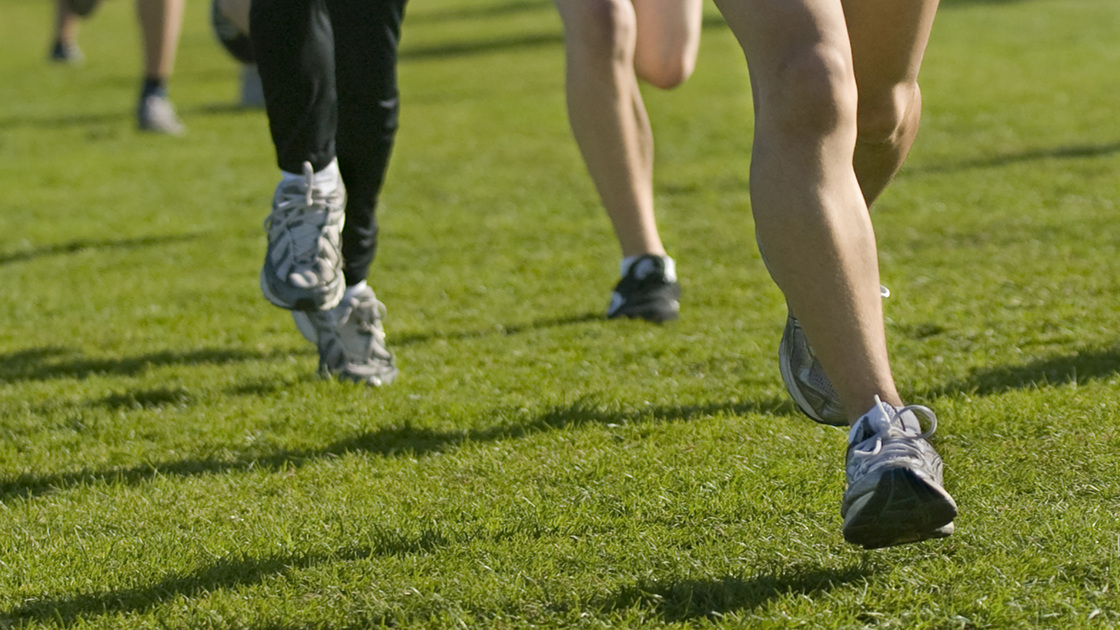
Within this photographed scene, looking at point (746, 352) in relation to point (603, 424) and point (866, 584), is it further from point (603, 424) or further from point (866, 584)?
point (866, 584)

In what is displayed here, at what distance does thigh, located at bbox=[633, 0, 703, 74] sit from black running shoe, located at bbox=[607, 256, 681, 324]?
63 centimetres

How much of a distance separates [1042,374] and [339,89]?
1872 millimetres

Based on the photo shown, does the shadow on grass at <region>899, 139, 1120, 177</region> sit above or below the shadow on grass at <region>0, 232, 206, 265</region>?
above

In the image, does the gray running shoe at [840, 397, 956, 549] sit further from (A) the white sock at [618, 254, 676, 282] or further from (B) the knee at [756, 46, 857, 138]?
(A) the white sock at [618, 254, 676, 282]

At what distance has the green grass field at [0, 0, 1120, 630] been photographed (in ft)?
7.09

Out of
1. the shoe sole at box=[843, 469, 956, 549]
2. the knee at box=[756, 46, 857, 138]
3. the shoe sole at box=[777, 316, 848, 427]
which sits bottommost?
the shoe sole at box=[777, 316, 848, 427]

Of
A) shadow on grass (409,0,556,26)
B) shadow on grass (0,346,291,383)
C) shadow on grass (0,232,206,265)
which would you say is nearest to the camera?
shadow on grass (0,346,291,383)

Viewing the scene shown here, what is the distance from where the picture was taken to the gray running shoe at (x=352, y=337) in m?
3.55

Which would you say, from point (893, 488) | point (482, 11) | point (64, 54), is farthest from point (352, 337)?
point (482, 11)

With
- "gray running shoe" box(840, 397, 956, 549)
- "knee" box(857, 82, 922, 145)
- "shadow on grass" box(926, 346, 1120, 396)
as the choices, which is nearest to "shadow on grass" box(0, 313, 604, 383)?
"shadow on grass" box(926, 346, 1120, 396)

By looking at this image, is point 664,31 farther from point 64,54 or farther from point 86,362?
point 64,54

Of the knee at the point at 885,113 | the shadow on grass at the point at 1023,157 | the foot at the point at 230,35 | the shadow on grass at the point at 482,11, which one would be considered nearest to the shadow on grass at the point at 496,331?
the foot at the point at 230,35

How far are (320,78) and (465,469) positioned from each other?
1.03m

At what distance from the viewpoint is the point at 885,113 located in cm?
263
